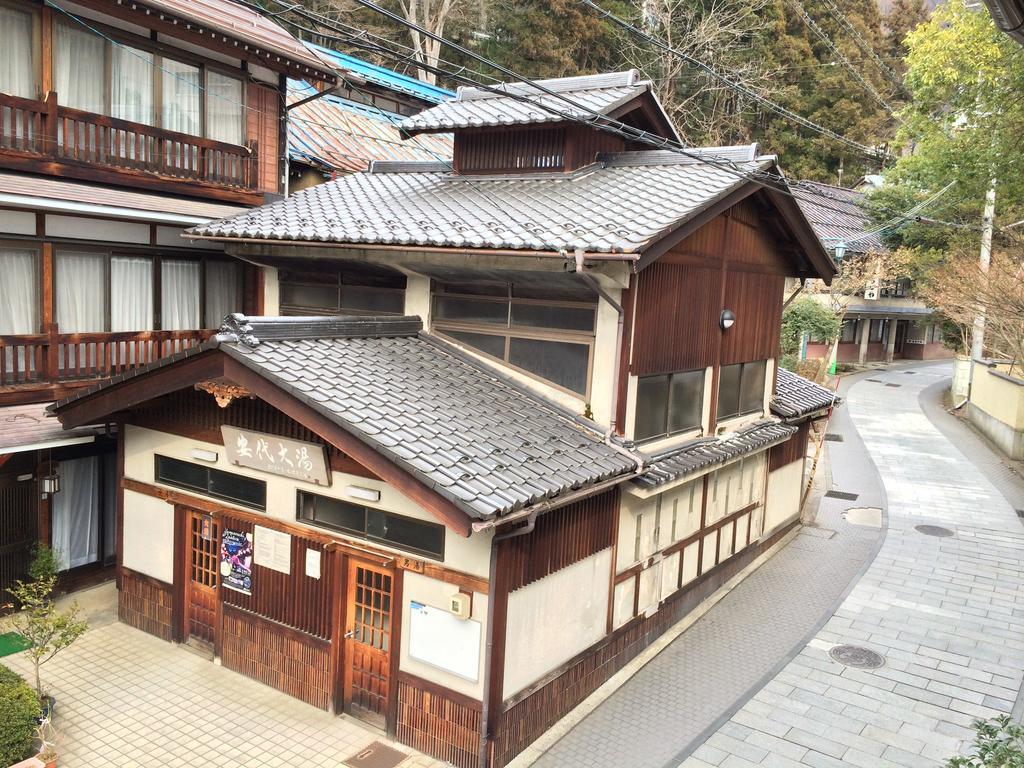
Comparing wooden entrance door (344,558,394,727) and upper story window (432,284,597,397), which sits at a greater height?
upper story window (432,284,597,397)

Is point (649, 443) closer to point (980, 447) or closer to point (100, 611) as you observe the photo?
point (100, 611)

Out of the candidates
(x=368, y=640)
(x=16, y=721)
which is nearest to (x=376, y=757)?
(x=368, y=640)

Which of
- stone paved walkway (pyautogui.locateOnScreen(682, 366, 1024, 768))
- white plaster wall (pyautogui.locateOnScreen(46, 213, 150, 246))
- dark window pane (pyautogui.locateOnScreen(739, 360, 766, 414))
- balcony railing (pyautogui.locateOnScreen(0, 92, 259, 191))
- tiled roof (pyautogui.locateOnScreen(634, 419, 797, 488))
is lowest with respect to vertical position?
stone paved walkway (pyautogui.locateOnScreen(682, 366, 1024, 768))

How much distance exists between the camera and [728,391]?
13938 mm

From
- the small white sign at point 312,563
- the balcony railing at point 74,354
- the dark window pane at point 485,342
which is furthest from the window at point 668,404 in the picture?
the balcony railing at point 74,354

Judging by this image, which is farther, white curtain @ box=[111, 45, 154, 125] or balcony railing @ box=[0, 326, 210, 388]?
white curtain @ box=[111, 45, 154, 125]

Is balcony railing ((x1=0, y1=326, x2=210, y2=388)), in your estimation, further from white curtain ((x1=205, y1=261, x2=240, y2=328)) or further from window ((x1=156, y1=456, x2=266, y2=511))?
Result: window ((x1=156, y1=456, x2=266, y2=511))

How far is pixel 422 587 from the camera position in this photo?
920cm

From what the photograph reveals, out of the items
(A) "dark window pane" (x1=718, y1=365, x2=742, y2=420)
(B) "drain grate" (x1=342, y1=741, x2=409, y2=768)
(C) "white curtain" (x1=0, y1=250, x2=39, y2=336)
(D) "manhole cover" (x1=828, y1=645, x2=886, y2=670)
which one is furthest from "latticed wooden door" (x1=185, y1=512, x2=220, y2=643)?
(D) "manhole cover" (x1=828, y1=645, x2=886, y2=670)

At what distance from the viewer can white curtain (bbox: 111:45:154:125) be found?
43.9ft

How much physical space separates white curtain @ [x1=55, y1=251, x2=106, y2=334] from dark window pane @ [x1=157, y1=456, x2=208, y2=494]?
10.8ft

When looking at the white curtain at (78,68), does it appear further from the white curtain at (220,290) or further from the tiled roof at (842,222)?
the tiled roof at (842,222)

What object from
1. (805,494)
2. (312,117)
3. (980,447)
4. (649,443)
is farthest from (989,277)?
(312,117)

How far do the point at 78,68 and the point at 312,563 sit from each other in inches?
361
